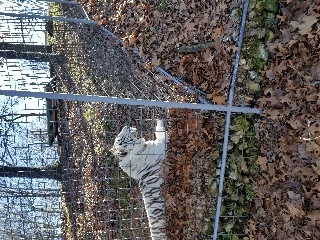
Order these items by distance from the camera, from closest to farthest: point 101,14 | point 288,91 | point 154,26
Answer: point 288,91
point 154,26
point 101,14

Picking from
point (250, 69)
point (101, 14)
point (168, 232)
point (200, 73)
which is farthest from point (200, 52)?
point (101, 14)

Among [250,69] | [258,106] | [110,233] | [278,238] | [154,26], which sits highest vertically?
[154,26]

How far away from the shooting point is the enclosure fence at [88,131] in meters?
4.34

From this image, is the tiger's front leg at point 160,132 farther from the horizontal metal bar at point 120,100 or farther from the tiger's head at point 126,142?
the horizontal metal bar at point 120,100

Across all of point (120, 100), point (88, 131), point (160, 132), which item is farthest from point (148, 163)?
point (88, 131)

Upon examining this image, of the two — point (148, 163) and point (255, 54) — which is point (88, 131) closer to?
point (148, 163)

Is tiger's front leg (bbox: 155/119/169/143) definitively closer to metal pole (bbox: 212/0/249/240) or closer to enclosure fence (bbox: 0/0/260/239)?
enclosure fence (bbox: 0/0/260/239)

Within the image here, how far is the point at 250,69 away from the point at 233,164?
95 cm

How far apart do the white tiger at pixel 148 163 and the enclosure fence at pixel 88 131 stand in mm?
105

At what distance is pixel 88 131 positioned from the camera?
6902mm

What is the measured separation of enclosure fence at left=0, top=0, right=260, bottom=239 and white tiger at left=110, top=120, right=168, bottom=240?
0.11m

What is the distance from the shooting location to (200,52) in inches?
180

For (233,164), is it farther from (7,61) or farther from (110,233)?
(7,61)

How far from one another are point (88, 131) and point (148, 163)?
2.67m
